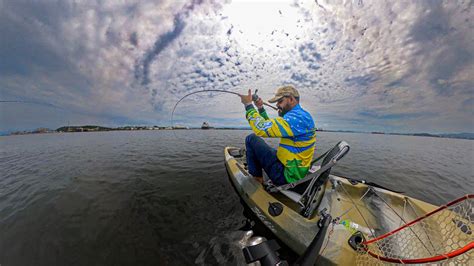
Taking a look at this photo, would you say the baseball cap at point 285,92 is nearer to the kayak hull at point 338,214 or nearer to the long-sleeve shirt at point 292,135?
the long-sleeve shirt at point 292,135

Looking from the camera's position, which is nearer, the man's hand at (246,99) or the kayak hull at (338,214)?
the kayak hull at (338,214)

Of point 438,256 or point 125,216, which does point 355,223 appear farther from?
point 125,216

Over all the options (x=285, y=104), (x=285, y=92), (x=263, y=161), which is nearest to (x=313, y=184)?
(x=263, y=161)

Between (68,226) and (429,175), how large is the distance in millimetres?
15865

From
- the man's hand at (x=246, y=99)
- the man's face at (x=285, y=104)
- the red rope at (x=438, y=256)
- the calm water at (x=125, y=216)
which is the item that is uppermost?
the man's hand at (x=246, y=99)

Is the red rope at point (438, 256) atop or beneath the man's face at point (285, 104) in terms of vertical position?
beneath

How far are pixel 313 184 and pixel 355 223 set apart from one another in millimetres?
1094

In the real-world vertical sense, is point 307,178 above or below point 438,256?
above

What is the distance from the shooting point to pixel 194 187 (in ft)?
17.1

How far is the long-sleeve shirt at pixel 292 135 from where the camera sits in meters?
2.78

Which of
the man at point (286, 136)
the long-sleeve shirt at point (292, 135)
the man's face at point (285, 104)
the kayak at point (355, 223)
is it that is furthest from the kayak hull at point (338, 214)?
the man's face at point (285, 104)

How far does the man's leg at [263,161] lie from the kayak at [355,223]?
30cm

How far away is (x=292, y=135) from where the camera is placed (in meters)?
2.78

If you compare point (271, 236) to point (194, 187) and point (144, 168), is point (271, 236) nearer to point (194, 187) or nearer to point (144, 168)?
point (194, 187)
